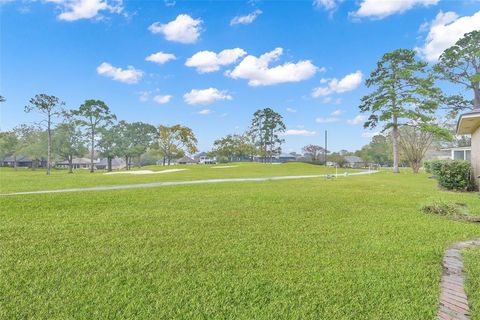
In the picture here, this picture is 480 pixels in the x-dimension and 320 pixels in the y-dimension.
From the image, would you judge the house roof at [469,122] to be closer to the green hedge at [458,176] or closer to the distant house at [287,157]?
the green hedge at [458,176]

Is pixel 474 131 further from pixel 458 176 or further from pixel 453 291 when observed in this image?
pixel 453 291

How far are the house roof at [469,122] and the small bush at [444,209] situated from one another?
3807mm

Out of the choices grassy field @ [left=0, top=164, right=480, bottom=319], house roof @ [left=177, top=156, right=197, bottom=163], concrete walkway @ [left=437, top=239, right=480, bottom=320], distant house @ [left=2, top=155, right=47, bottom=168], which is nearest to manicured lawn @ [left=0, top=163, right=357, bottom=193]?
grassy field @ [left=0, top=164, right=480, bottom=319]

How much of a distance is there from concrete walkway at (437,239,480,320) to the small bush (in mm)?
3171

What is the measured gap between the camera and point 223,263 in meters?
3.44

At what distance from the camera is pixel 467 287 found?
282cm

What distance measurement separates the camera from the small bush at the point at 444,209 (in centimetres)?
644

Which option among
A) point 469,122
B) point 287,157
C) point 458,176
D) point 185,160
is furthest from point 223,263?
point 287,157

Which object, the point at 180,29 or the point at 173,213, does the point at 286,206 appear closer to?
the point at 173,213

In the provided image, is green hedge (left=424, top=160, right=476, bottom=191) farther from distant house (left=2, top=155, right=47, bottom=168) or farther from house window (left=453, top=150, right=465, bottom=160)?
distant house (left=2, top=155, right=47, bottom=168)

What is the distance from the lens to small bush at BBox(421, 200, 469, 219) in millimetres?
6436

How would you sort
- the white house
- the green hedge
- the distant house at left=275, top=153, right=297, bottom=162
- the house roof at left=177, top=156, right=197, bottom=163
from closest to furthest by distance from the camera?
the white house → the green hedge → the house roof at left=177, top=156, right=197, bottom=163 → the distant house at left=275, top=153, right=297, bottom=162

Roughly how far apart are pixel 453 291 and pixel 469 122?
31.5ft

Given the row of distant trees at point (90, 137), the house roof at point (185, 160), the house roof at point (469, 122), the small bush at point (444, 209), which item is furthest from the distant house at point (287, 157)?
the small bush at point (444, 209)
